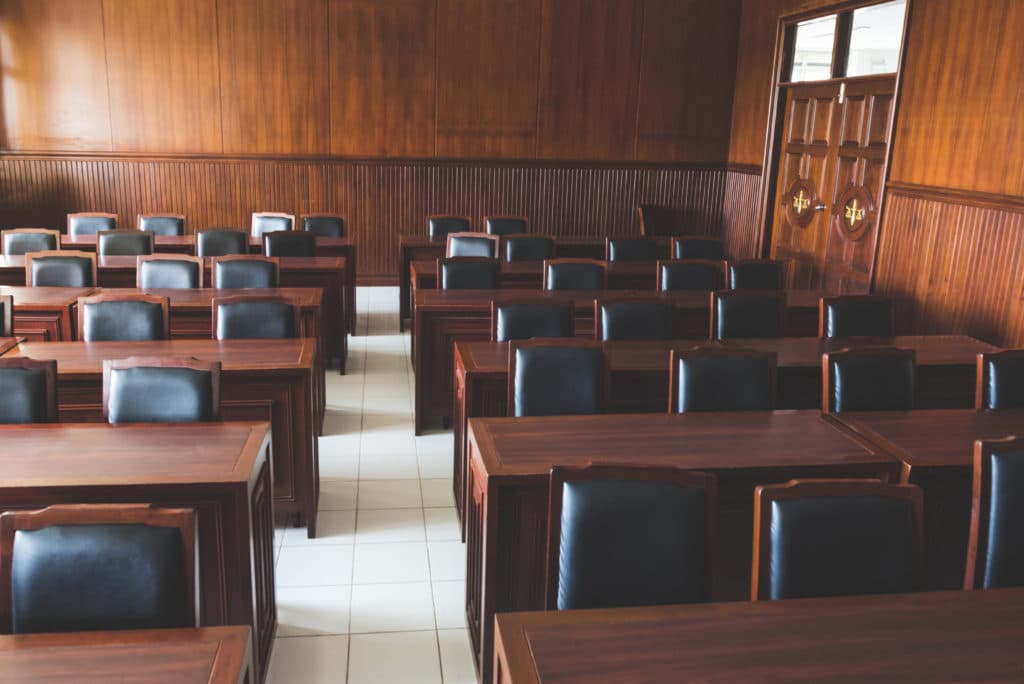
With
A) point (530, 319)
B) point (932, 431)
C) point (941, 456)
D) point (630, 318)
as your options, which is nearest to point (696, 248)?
point (630, 318)

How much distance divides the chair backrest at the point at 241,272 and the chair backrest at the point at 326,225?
8.00ft

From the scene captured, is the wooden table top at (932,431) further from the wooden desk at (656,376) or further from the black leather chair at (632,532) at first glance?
the black leather chair at (632,532)

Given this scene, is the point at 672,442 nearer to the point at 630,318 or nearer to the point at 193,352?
the point at 630,318

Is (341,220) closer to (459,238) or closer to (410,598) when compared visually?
(459,238)

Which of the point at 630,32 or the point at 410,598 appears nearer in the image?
the point at 410,598

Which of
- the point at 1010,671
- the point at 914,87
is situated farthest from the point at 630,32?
the point at 1010,671

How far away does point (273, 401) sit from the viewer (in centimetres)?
395

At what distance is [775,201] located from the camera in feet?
29.7

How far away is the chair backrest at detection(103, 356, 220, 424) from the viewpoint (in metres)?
3.29

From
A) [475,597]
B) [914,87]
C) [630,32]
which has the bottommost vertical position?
[475,597]

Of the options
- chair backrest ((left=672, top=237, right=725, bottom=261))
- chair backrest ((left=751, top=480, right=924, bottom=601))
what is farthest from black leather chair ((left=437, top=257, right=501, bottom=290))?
chair backrest ((left=751, top=480, right=924, bottom=601))

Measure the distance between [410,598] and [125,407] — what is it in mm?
1401

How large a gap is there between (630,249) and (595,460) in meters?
4.90

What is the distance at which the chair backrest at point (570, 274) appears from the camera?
5.98 metres
